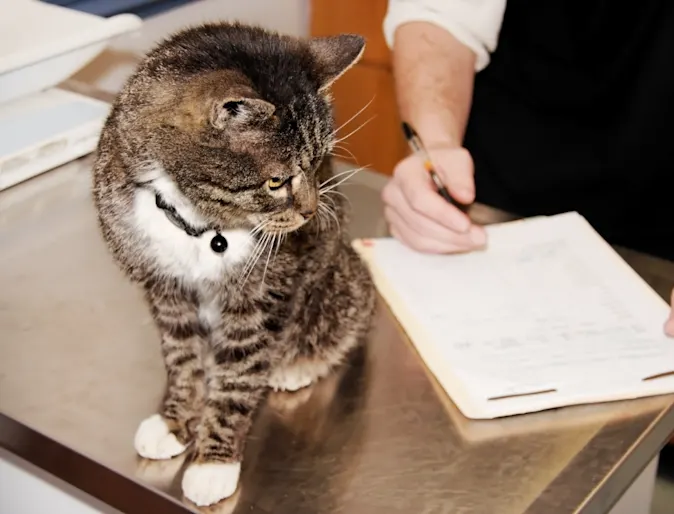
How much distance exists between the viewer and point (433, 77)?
4.47 ft

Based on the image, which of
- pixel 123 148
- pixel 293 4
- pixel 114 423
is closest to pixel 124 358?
pixel 114 423

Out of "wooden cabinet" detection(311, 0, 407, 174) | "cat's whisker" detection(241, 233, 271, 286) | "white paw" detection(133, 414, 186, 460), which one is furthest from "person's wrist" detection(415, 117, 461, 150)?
"wooden cabinet" detection(311, 0, 407, 174)

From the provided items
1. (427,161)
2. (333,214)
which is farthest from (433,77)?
(333,214)

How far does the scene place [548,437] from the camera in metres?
0.87

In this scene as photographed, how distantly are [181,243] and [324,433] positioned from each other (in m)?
0.24

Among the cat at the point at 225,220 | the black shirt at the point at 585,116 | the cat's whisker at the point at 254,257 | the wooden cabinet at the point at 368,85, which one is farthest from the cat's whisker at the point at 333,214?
the wooden cabinet at the point at 368,85

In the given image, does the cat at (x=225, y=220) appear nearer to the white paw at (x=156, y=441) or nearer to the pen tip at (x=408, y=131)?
the white paw at (x=156, y=441)

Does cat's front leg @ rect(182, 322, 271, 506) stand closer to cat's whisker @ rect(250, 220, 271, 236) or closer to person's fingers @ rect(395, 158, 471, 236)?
cat's whisker @ rect(250, 220, 271, 236)

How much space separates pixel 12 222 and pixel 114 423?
1.47ft

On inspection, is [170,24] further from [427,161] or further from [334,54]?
[334,54]

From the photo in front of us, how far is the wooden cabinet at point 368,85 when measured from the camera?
2232 millimetres

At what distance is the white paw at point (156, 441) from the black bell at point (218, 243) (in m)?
0.18

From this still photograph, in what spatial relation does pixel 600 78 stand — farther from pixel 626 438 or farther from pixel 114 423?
pixel 114 423

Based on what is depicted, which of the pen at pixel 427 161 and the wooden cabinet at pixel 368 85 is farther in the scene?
the wooden cabinet at pixel 368 85
